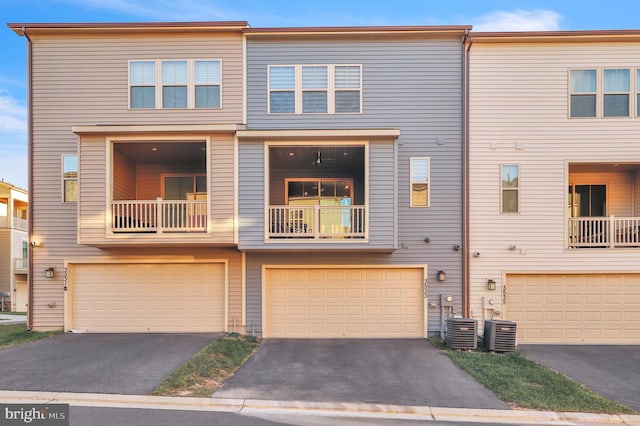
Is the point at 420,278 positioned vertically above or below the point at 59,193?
below

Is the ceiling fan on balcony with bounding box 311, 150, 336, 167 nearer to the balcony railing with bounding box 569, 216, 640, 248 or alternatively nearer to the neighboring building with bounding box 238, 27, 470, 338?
the neighboring building with bounding box 238, 27, 470, 338

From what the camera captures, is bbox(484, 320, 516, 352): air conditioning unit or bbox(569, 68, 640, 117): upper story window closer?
bbox(484, 320, 516, 352): air conditioning unit

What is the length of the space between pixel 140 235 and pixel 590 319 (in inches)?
490

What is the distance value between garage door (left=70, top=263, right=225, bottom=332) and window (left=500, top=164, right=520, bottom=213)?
27.1 ft

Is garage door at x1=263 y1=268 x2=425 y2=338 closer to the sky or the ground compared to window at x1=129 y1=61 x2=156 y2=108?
closer to the ground

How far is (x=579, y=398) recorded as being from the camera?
6.44 m

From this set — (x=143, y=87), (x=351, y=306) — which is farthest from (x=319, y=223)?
(x=143, y=87)

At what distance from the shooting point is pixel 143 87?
1112 centimetres

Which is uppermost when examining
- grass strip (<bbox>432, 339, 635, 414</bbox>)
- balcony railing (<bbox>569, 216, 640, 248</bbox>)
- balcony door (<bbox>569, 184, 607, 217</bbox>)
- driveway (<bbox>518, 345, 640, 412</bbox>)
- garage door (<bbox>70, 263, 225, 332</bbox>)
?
balcony door (<bbox>569, 184, 607, 217</bbox>)

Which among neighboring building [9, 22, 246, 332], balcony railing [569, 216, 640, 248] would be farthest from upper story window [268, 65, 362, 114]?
balcony railing [569, 216, 640, 248]

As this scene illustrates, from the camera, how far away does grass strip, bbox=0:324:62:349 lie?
32.4 feet

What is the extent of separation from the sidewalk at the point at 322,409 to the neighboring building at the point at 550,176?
5277 mm

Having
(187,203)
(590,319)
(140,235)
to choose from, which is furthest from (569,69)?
(140,235)

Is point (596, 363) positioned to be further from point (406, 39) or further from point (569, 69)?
point (406, 39)
